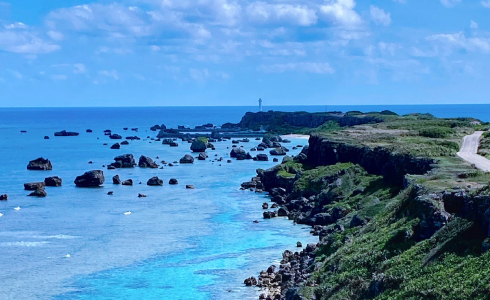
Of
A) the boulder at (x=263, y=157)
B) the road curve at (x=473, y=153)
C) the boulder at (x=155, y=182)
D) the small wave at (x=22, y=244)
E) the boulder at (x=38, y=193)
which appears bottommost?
the small wave at (x=22, y=244)

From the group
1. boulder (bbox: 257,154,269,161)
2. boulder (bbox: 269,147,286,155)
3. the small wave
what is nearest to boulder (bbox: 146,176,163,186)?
boulder (bbox: 257,154,269,161)

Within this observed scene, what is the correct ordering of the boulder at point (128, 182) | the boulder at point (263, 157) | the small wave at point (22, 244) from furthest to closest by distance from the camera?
the boulder at point (263, 157) < the boulder at point (128, 182) < the small wave at point (22, 244)

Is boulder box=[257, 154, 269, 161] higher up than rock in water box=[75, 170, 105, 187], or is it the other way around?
boulder box=[257, 154, 269, 161]

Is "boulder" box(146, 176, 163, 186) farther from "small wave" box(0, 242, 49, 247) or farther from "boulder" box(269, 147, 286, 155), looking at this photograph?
"boulder" box(269, 147, 286, 155)

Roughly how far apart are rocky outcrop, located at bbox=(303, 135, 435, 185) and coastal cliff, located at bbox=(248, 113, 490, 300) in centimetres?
16

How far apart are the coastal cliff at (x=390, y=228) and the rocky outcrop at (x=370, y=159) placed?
0.53 ft

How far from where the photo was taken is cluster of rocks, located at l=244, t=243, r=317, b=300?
46.6 meters

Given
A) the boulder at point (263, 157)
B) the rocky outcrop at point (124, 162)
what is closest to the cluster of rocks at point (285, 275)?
the rocky outcrop at point (124, 162)

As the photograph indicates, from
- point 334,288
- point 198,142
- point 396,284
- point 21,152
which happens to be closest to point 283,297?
point 334,288

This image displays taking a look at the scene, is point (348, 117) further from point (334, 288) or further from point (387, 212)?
point (334, 288)

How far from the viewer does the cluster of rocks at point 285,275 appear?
153 feet

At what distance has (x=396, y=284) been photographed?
3619 centimetres

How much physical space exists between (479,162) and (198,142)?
339ft

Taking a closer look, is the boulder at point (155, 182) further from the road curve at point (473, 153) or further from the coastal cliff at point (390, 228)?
the road curve at point (473, 153)
